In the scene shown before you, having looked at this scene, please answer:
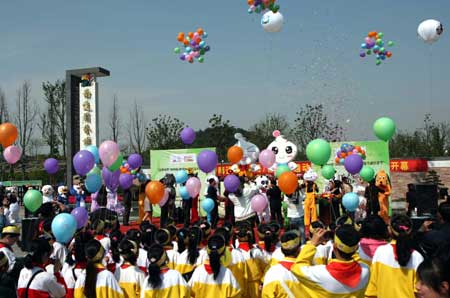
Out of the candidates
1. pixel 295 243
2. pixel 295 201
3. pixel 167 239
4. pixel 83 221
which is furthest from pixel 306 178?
Answer: pixel 295 243

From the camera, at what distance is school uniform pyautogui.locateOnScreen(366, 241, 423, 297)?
12.5ft

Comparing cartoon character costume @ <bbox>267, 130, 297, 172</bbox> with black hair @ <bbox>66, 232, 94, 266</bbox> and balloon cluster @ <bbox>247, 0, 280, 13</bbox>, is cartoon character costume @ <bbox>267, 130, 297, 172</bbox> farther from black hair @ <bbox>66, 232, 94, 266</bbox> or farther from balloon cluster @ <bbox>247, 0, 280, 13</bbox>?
black hair @ <bbox>66, 232, 94, 266</bbox>

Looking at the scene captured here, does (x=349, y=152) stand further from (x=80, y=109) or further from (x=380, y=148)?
(x=80, y=109)

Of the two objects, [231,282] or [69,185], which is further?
[69,185]

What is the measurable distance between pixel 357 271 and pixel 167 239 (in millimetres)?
2113

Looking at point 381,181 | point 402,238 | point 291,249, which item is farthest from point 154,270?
point 381,181

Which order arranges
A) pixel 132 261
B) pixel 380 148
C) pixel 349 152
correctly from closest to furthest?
1. pixel 132 261
2. pixel 349 152
3. pixel 380 148

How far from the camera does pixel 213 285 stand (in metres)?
3.98

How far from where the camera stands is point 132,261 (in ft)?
14.0

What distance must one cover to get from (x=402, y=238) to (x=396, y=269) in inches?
10.0

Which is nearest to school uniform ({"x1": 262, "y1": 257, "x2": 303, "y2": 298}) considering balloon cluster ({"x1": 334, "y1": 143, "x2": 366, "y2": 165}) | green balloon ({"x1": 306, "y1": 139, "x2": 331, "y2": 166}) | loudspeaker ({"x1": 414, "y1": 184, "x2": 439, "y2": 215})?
green balloon ({"x1": 306, "y1": 139, "x2": 331, "y2": 166})

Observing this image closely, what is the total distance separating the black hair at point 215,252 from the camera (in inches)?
154

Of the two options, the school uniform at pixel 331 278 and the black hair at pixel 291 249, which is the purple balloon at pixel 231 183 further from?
the school uniform at pixel 331 278

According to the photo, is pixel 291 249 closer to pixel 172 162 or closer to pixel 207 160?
pixel 207 160
